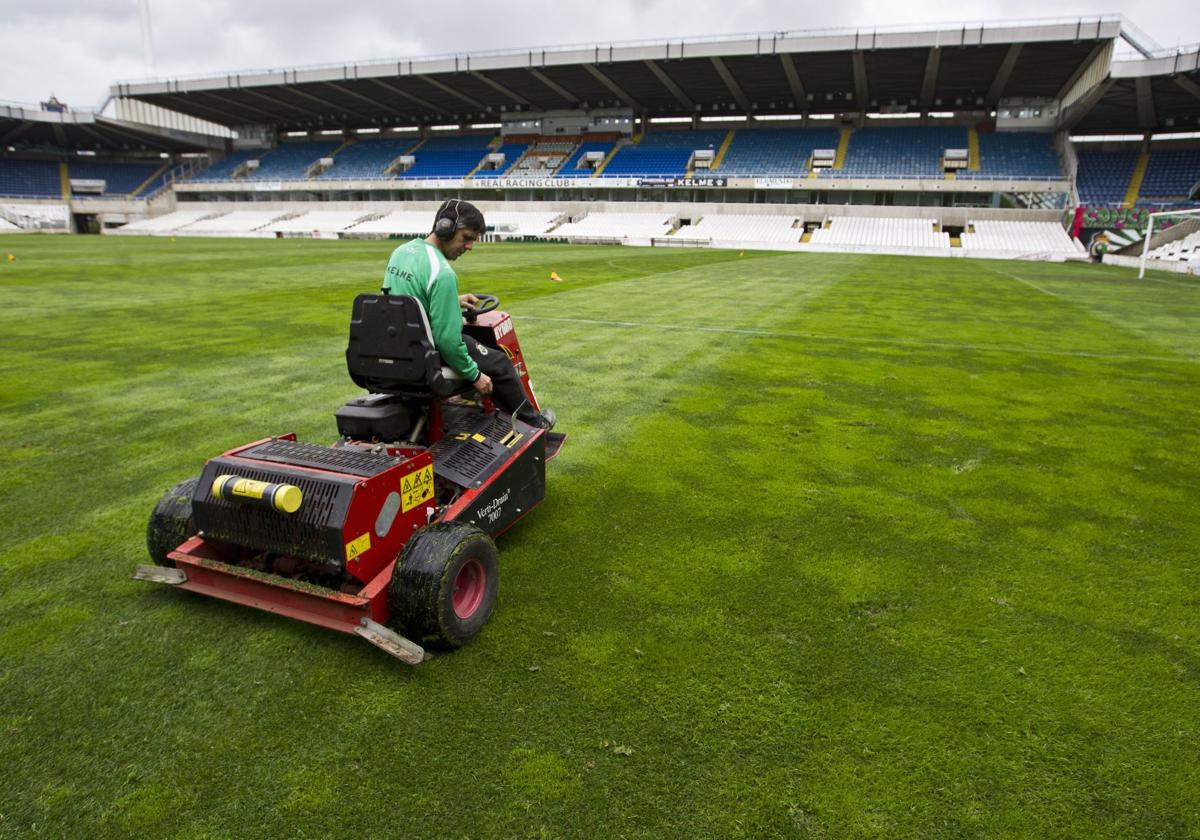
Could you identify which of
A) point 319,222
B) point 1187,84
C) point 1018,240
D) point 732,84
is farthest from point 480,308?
point 319,222

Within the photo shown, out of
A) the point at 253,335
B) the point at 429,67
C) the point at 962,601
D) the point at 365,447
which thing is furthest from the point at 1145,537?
the point at 429,67

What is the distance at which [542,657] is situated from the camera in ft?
9.40

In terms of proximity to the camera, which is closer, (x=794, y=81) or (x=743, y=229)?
(x=743, y=229)

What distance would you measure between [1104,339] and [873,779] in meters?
11.4

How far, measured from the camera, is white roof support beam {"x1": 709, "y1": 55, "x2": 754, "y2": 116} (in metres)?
42.3

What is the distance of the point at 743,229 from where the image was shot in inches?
1705

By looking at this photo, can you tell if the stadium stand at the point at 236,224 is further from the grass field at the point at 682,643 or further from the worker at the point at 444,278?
the worker at the point at 444,278

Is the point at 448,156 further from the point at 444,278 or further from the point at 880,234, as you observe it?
the point at 444,278

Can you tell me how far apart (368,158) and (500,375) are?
6124cm

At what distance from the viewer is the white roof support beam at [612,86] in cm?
4472

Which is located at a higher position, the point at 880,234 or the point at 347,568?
the point at 880,234

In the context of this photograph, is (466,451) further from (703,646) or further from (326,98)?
(326,98)

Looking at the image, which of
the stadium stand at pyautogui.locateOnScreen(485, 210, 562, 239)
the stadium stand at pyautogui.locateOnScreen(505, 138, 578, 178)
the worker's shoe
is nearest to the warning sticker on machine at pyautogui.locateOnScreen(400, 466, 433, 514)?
the worker's shoe

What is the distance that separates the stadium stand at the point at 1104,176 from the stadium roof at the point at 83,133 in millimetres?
69611
